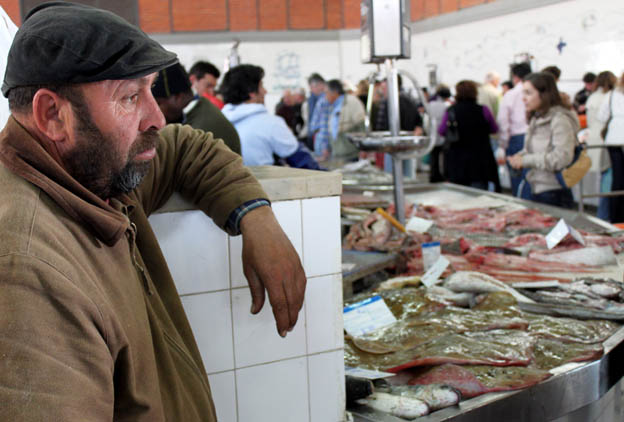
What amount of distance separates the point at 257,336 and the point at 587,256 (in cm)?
252

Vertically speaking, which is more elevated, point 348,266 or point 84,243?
point 84,243

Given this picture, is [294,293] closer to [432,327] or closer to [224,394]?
[224,394]

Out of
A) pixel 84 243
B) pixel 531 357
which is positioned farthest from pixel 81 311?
pixel 531 357

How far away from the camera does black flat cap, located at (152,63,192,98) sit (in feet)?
10.4

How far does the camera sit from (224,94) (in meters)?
4.97

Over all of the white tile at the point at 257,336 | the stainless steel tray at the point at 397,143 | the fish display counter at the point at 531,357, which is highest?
the stainless steel tray at the point at 397,143

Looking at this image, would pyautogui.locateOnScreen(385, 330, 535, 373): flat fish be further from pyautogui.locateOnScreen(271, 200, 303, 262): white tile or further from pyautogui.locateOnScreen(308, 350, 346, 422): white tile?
pyautogui.locateOnScreen(271, 200, 303, 262): white tile

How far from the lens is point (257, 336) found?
1959 mm

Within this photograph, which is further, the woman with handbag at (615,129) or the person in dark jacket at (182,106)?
the woman with handbag at (615,129)

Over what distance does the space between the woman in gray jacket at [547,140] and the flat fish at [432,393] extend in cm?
355

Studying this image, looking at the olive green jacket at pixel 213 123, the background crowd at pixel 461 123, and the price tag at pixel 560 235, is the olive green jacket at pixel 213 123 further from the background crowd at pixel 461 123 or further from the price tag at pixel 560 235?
the price tag at pixel 560 235

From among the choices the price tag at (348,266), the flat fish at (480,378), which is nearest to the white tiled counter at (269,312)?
the flat fish at (480,378)

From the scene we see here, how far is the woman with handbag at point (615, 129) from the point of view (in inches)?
297

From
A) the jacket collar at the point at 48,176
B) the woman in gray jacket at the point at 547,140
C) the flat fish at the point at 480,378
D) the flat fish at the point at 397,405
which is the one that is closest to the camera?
the jacket collar at the point at 48,176
